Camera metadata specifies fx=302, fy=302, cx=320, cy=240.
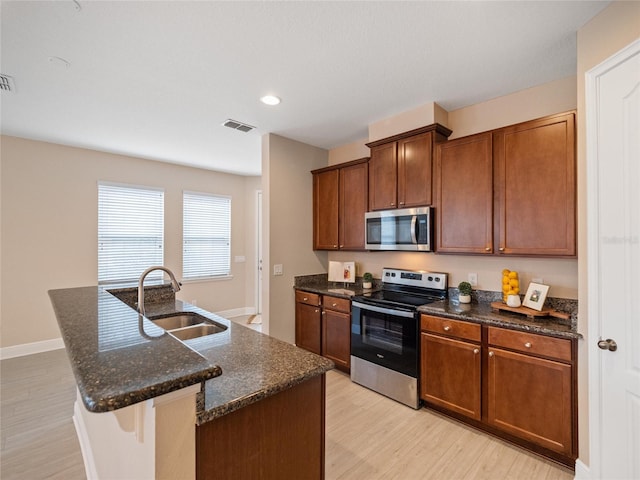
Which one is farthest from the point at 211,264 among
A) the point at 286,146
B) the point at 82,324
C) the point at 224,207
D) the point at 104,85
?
the point at 82,324

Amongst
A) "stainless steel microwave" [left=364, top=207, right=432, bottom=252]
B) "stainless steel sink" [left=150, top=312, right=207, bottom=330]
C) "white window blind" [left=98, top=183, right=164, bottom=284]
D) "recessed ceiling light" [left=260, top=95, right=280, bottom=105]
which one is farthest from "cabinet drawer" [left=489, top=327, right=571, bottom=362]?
"white window blind" [left=98, top=183, right=164, bottom=284]

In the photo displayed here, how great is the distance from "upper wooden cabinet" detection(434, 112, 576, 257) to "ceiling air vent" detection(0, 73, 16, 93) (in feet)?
12.0

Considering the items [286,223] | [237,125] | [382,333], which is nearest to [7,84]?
[237,125]

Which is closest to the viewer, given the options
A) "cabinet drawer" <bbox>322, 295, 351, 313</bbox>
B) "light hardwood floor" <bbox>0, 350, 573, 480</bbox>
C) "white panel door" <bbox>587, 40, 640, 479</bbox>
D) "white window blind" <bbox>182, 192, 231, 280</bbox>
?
"white panel door" <bbox>587, 40, 640, 479</bbox>

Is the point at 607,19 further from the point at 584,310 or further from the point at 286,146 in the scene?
the point at 286,146

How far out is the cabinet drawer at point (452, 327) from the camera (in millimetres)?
2309

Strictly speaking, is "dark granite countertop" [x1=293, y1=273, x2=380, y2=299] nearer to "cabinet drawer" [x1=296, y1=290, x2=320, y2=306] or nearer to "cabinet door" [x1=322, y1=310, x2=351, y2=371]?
"cabinet drawer" [x1=296, y1=290, x2=320, y2=306]

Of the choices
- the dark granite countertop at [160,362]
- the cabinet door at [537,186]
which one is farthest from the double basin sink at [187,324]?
the cabinet door at [537,186]

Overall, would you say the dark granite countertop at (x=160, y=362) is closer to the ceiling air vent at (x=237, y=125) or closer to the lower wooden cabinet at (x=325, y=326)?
the lower wooden cabinet at (x=325, y=326)

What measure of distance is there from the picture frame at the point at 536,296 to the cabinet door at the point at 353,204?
1.69m

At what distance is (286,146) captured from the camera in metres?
3.86

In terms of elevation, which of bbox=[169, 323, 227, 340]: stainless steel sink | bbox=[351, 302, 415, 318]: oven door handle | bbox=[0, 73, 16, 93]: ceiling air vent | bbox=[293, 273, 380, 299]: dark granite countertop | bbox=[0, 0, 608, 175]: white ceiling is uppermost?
bbox=[0, 0, 608, 175]: white ceiling

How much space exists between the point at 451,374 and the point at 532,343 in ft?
2.19

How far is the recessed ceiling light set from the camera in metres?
2.75
